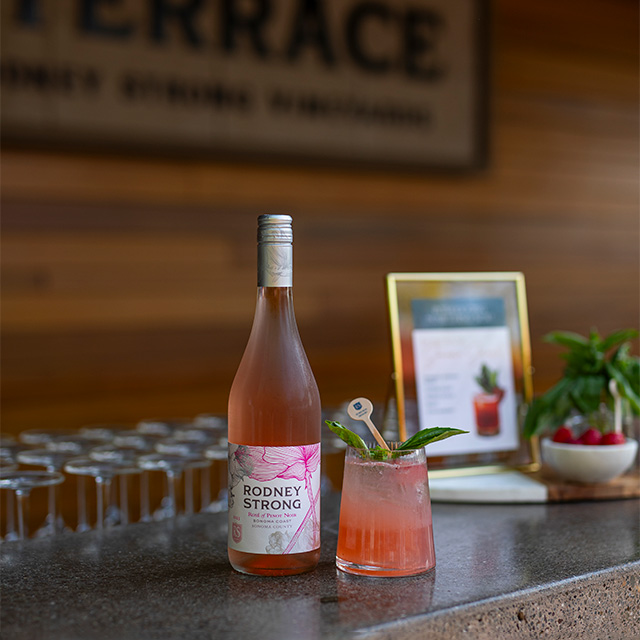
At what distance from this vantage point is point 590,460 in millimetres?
1344

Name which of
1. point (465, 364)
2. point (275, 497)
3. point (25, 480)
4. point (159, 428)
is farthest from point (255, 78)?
point (275, 497)

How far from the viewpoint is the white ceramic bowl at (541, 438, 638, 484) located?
4.40 feet

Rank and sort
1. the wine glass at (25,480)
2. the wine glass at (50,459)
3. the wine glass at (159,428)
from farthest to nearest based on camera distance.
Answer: the wine glass at (159,428), the wine glass at (50,459), the wine glass at (25,480)

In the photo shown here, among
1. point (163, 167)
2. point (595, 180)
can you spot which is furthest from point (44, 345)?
point (595, 180)

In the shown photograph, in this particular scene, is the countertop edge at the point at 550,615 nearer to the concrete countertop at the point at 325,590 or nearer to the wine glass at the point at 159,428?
the concrete countertop at the point at 325,590

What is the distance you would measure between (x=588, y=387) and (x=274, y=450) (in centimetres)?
62

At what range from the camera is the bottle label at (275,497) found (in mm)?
947

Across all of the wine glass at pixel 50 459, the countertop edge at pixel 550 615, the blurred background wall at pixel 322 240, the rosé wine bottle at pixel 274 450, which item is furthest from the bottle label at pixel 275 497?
the blurred background wall at pixel 322 240

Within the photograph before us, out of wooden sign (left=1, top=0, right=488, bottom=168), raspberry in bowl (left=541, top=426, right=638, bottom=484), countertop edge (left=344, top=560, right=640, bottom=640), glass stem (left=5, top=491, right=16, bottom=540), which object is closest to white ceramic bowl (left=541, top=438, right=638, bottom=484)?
raspberry in bowl (left=541, top=426, right=638, bottom=484)

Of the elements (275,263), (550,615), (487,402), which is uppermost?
(275,263)

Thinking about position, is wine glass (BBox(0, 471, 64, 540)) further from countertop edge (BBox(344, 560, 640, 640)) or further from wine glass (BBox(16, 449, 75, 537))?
countertop edge (BBox(344, 560, 640, 640))

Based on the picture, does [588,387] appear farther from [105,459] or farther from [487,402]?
[105,459]

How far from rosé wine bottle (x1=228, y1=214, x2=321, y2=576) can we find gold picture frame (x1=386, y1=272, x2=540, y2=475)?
1.27ft

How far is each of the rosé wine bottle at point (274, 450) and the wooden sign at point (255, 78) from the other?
6.63 ft
